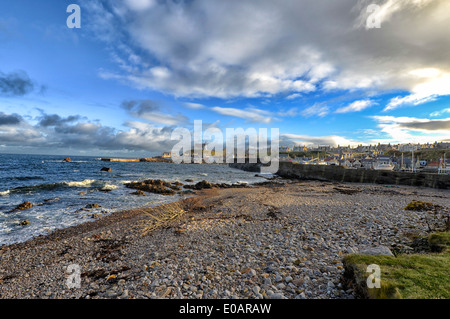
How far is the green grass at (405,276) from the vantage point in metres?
3.33

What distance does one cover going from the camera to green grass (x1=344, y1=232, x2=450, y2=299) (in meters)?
3.33

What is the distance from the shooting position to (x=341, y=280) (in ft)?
14.9

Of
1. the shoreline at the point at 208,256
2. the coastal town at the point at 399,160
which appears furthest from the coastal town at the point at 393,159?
the shoreline at the point at 208,256

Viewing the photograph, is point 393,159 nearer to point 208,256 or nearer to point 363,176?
point 363,176

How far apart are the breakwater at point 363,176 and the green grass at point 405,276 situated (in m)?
32.2

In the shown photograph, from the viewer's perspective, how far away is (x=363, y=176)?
36.1 m

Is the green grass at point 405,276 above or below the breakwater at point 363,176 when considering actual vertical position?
above

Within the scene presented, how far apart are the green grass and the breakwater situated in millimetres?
32160

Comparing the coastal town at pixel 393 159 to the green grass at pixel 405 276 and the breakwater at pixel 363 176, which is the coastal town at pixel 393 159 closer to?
the breakwater at pixel 363 176

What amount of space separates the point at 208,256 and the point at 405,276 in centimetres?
482

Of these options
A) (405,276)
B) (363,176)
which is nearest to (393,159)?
(363,176)

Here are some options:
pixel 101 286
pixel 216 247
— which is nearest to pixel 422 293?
pixel 216 247
